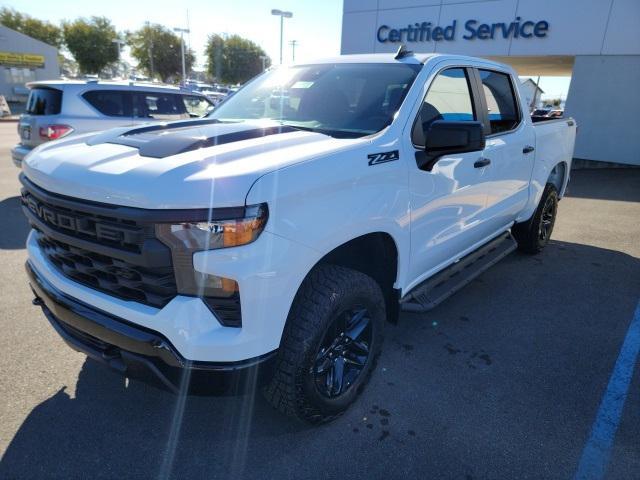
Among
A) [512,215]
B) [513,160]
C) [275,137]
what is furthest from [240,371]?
[512,215]

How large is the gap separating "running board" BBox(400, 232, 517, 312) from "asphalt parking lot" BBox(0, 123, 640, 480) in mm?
428

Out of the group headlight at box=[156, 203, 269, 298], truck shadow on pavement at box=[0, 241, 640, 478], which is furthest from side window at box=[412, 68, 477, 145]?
truck shadow on pavement at box=[0, 241, 640, 478]

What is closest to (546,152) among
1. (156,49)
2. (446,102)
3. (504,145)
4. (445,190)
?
(504,145)

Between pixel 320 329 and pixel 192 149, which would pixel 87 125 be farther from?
pixel 320 329

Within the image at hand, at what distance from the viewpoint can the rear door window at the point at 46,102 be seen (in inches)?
277

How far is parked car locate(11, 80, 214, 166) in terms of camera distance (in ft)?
22.7

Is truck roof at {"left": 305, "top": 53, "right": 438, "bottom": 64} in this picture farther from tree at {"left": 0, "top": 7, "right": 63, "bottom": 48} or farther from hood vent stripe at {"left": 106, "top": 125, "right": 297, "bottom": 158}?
tree at {"left": 0, "top": 7, "right": 63, "bottom": 48}

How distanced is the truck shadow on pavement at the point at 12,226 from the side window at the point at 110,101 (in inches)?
76.8

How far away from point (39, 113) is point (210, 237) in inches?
277

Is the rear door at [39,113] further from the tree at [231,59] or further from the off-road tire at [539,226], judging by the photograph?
the tree at [231,59]

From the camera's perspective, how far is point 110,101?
24.4ft

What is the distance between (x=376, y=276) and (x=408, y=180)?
2.01 ft

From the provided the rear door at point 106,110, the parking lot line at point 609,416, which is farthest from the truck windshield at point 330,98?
the rear door at point 106,110

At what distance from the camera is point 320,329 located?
2.11 meters
